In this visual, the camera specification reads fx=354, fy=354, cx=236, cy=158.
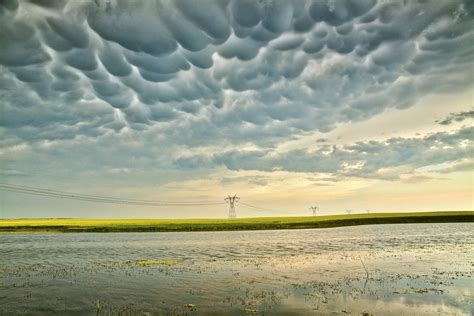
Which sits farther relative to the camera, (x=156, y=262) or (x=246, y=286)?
(x=156, y=262)

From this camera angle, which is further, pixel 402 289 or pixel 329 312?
pixel 402 289

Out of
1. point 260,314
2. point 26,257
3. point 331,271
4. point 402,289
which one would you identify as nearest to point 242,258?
point 331,271

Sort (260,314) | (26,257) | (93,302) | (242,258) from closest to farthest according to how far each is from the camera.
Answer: (260,314) < (93,302) < (242,258) < (26,257)

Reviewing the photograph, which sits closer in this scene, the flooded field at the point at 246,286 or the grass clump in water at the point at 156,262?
the flooded field at the point at 246,286

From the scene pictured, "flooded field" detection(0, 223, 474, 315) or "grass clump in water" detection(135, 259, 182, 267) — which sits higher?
"grass clump in water" detection(135, 259, 182, 267)

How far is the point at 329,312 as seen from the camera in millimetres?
19562

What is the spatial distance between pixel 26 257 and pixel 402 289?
163 feet

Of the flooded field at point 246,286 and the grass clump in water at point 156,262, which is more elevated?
the grass clump in water at point 156,262

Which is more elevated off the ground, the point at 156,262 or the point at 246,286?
the point at 156,262

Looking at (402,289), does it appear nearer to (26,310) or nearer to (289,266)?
(289,266)

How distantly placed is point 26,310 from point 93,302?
391cm

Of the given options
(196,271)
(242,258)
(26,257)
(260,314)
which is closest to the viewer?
(260,314)

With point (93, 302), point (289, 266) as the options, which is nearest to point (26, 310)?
point (93, 302)

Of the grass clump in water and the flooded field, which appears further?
A: the grass clump in water
